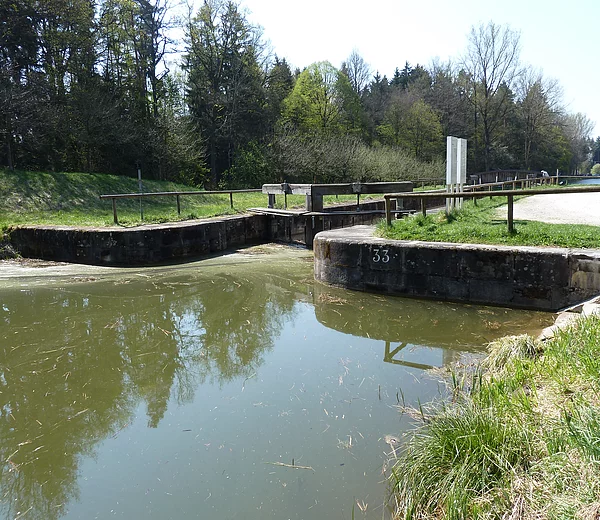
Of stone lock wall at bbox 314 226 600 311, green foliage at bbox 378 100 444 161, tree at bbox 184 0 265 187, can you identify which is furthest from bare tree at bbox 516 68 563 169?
stone lock wall at bbox 314 226 600 311

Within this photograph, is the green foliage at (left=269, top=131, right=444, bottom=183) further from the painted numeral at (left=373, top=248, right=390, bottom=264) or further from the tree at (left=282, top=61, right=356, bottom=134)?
the painted numeral at (left=373, top=248, right=390, bottom=264)

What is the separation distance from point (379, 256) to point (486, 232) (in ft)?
5.66

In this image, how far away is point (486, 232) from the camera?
8.02m

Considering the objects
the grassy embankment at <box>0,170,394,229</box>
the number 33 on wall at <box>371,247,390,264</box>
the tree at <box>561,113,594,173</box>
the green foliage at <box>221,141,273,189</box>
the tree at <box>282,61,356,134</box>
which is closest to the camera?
the number 33 on wall at <box>371,247,390,264</box>

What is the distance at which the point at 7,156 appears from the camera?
1939 centimetres

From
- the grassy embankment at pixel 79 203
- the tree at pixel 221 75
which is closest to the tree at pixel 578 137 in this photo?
the tree at pixel 221 75

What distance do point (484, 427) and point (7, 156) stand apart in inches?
831

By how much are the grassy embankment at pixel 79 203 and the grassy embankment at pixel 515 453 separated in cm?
1043

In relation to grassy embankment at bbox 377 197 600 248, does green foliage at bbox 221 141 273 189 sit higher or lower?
higher

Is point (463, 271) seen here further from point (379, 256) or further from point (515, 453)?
point (515, 453)

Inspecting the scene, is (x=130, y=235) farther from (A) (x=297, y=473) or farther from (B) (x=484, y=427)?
(B) (x=484, y=427)

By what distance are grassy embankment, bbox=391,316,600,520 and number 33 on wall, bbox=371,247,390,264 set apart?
14.5 feet

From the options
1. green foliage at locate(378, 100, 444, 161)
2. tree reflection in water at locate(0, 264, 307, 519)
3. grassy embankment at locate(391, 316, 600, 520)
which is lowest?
tree reflection in water at locate(0, 264, 307, 519)

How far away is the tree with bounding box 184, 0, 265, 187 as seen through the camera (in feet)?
98.8
